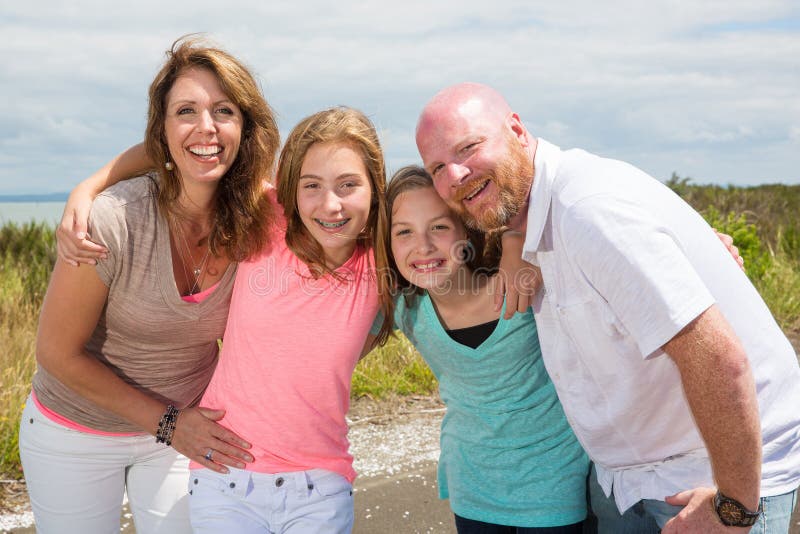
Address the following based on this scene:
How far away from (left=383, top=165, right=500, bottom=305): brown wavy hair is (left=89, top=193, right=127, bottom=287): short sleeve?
3.20ft

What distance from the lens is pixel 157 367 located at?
314cm

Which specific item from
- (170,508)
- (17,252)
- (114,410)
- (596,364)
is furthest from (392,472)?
(17,252)

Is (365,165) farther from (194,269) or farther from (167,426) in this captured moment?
(167,426)

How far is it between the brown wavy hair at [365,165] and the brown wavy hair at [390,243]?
0.03 meters

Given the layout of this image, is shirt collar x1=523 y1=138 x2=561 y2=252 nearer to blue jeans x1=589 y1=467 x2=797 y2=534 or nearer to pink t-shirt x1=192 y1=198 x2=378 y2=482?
pink t-shirt x1=192 y1=198 x2=378 y2=482

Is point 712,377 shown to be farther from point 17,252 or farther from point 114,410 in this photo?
point 17,252

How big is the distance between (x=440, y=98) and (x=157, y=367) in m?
1.53

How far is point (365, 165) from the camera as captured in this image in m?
3.06

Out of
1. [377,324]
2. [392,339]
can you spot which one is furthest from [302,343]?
[392,339]

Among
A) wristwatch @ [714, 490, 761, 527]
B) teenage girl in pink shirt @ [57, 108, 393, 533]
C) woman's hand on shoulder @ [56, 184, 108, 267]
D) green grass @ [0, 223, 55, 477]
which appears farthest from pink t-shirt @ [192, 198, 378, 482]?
green grass @ [0, 223, 55, 477]

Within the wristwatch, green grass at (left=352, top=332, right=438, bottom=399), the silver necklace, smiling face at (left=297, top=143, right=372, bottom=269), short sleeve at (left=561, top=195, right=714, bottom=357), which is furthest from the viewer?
green grass at (left=352, top=332, right=438, bottom=399)

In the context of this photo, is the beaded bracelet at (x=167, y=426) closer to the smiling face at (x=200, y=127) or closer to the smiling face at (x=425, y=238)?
the smiling face at (x=200, y=127)

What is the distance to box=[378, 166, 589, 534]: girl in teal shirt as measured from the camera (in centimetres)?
290

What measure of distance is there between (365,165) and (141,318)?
3.37 feet
